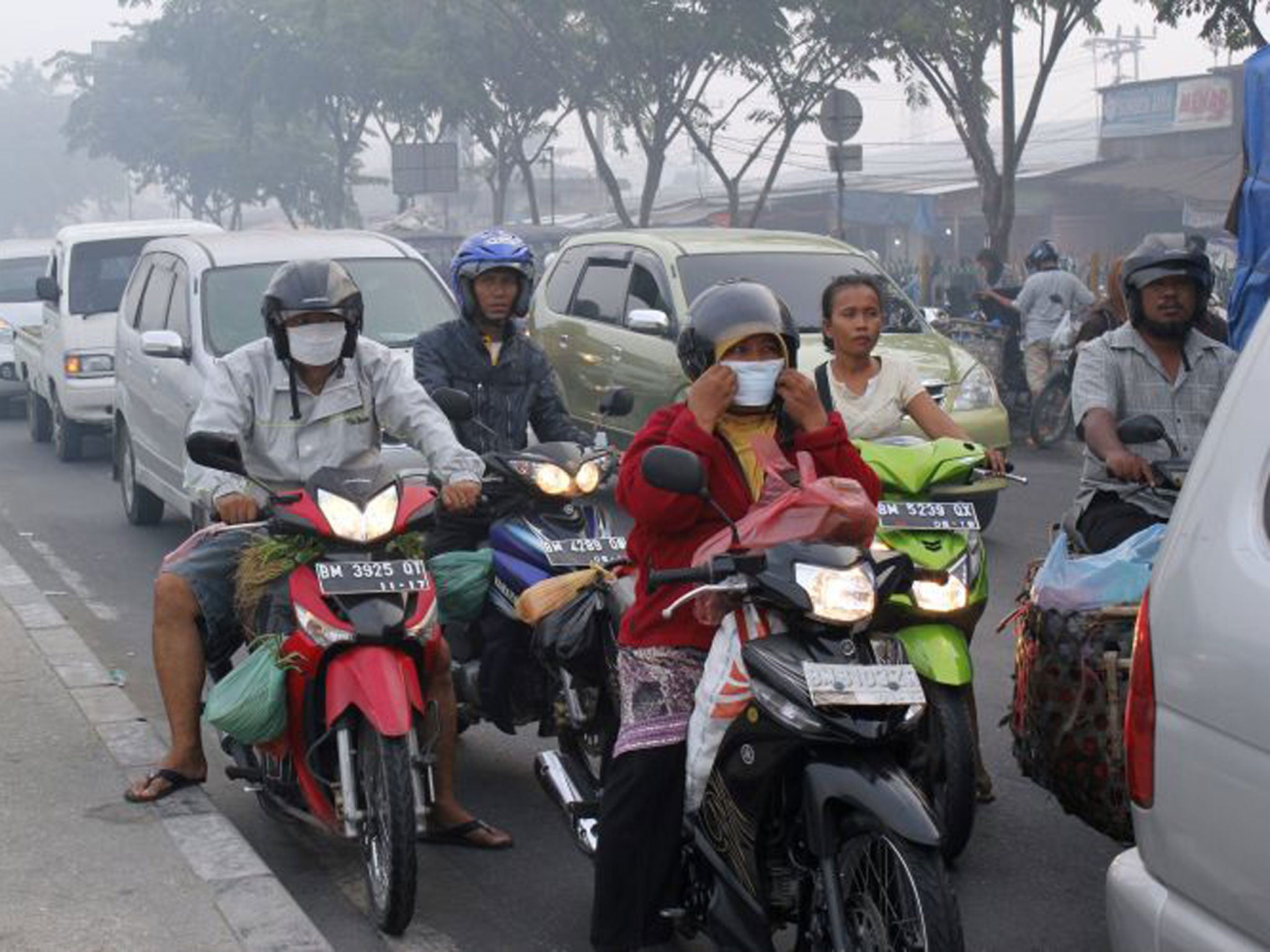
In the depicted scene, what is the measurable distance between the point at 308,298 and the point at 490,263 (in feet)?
4.12

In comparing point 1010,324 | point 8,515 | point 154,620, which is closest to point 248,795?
point 154,620

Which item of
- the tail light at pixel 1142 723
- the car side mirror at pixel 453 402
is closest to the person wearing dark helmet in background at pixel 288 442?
the car side mirror at pixel 453 402

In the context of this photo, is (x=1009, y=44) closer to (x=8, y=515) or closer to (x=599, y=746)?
(x=8, y=515)

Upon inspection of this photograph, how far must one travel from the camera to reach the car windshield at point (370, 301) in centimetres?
1127

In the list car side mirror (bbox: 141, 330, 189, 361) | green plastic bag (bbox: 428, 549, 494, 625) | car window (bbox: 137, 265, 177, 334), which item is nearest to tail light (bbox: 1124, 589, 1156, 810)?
green plastic bag (bbox: 428, 549, 494, 625)

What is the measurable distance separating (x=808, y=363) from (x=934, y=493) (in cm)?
662

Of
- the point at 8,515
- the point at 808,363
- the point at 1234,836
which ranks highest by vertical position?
the point at 1234,836

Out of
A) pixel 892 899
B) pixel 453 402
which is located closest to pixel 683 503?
pixel 892 899

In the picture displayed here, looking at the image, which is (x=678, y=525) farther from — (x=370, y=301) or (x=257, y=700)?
(x=370, y=301)

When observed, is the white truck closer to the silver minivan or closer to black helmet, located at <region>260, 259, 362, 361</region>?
the silver minivan

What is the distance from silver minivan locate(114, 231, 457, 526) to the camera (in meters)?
11.2

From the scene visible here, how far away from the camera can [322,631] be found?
5203mm

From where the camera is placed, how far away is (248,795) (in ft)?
21.7

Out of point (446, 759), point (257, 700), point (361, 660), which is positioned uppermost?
point (361, 660)
